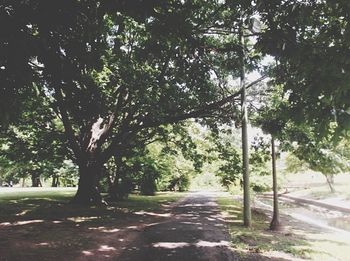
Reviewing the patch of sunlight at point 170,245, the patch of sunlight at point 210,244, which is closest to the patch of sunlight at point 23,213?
the patch of sunlight at point 170,245

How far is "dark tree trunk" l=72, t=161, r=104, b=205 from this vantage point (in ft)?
72.1

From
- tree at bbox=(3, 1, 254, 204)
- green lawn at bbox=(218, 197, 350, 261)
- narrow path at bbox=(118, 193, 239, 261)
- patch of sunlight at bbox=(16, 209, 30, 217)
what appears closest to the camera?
tree at bbox=(3, 1, 254, 204)

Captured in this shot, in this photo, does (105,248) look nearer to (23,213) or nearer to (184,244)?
(184,244)

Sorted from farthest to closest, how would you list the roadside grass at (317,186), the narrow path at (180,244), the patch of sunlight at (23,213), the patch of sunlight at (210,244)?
the roadside grass at (317,186) < the patch of sunlight at (23,213) < the patch of sunlight at (210,244) < the narrow path at (180,244)

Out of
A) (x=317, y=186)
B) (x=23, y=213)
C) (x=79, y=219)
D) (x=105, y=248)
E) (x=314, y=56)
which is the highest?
(x=314, y=56)

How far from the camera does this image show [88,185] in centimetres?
2239

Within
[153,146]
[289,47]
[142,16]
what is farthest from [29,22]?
[153,146]

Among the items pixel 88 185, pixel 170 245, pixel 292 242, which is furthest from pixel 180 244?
pixel 88 185

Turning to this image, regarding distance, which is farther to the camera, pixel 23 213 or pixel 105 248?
pixel 23 213

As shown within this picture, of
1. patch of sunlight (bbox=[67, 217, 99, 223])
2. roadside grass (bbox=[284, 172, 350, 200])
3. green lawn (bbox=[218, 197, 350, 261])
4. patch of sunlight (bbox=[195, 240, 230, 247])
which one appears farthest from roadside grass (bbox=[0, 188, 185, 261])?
roadside grass (bbox=[284, 172, 350, 200])

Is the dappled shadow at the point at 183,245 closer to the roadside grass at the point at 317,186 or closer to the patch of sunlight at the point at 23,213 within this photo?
the patch of sunlight at the point at 23,213

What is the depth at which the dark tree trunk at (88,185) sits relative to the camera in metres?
22.0

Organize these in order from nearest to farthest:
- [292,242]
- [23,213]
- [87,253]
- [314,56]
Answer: [314,56]
[87,253]
[292,242]
[23,213]

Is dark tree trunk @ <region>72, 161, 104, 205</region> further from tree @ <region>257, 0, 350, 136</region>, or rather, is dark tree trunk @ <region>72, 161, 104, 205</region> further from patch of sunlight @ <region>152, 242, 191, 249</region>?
tree @ <region>257, 0, 350, 136</region>
